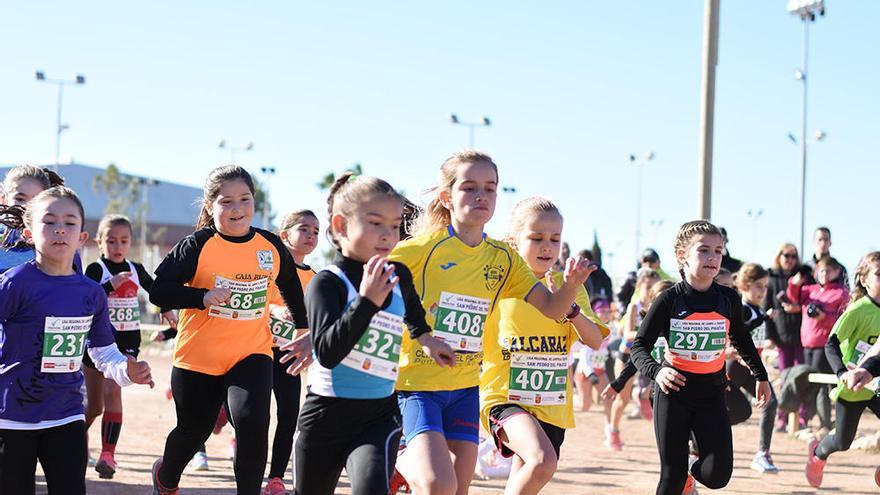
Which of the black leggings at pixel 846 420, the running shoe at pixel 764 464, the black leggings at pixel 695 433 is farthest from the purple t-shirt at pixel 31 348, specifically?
the running shoe at pixel 764 464

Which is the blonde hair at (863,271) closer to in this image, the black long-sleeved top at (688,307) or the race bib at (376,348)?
the black long-sleeved top at (688,307)

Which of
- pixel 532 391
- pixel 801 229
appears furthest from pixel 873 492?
pixel 801 229

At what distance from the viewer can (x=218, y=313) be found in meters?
6.05

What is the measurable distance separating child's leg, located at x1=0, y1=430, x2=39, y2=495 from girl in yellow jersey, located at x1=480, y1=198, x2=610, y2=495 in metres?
2.28

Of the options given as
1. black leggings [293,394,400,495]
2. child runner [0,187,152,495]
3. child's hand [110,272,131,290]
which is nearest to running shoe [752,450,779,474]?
child's hand [110,272,131,290]

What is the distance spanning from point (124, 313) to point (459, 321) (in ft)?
15.1

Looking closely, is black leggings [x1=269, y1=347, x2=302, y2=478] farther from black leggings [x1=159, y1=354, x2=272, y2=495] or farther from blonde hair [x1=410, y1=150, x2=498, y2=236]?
blonde hair [x1=410, y1=150, x2=498, y2=236]

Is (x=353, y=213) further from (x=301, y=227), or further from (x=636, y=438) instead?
(x=636, y=438)

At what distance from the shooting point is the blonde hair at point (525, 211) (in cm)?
573

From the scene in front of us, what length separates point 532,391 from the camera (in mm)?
5605

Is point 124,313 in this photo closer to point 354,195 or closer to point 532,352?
point 532,352

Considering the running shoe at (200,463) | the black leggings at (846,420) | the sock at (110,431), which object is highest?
the black leggings at (846,420)

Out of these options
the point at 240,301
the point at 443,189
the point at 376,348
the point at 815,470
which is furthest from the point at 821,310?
the point at 376,348

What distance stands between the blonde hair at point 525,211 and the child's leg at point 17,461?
273cm
